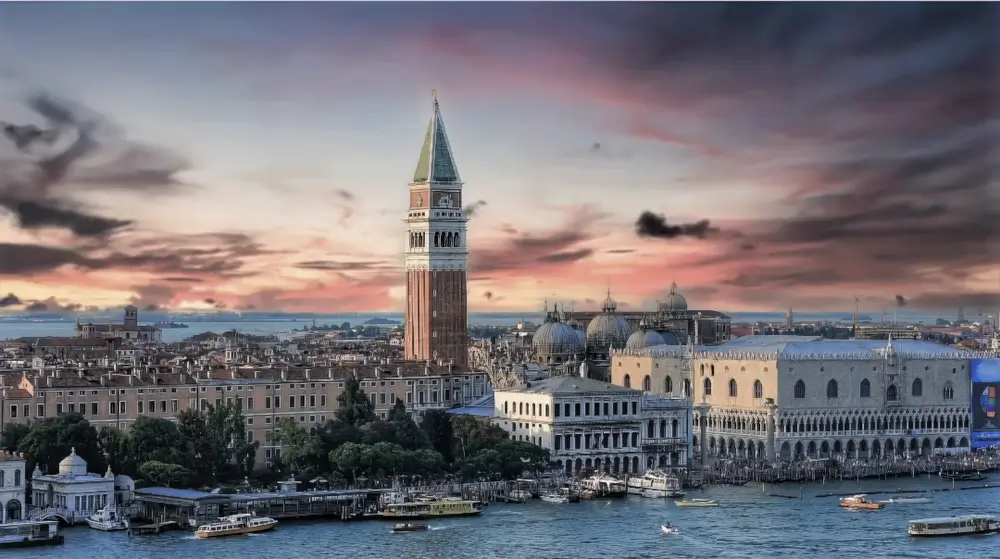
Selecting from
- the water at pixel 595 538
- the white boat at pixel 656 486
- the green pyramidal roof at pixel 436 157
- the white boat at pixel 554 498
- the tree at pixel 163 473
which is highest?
the green pyramidal roof at pixel 436 157

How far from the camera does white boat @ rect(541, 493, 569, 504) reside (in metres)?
38.6

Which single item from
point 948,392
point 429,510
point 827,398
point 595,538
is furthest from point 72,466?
point 948,392

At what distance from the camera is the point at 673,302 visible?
5875cm

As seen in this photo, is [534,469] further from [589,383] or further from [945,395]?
[945,395]

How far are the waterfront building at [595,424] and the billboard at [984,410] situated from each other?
908cm

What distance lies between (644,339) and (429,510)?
18.4 meters

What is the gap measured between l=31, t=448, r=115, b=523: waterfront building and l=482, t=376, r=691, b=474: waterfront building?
10.2 meters

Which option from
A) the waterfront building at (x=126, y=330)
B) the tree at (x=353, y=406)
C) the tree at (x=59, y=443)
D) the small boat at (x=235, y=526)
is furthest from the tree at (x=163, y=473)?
the waterfront building at (x=126, y=330)

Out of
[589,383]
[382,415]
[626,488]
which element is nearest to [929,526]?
[626,488]

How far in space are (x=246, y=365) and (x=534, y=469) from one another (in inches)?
330

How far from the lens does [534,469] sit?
40.2 meters

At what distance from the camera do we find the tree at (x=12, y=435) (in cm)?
3641

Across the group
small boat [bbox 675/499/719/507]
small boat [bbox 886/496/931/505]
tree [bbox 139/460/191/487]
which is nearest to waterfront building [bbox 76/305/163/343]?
tree [bbox 139/460/191/487]

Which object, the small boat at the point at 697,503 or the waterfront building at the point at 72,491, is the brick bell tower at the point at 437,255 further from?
the waterfront building at the point at 72,491
